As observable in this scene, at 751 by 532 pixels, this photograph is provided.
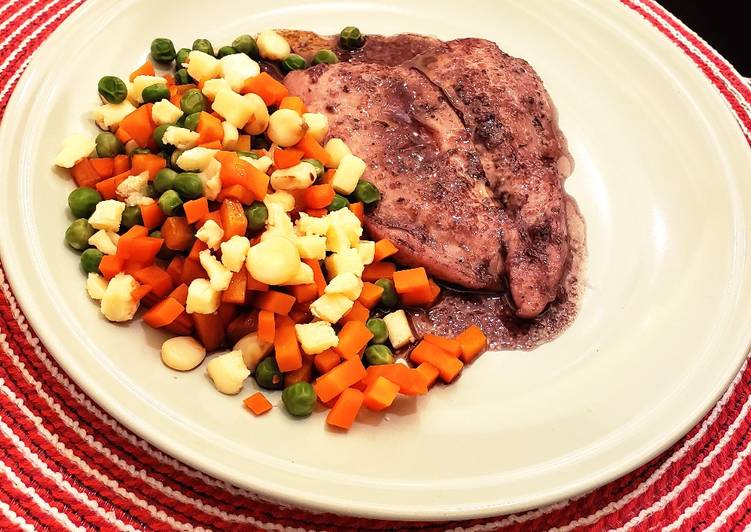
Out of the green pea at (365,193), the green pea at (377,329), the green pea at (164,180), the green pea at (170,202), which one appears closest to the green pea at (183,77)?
the green pea at (164,180)

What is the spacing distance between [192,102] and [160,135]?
23cm

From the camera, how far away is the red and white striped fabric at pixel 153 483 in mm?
2338

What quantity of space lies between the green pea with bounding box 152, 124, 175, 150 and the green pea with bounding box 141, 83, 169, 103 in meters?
0.20

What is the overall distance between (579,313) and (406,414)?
1039 millimetres

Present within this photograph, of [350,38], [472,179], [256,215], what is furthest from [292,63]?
[256,215]

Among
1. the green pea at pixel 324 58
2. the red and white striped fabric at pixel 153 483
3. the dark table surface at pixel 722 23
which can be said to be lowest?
the red and white striped fabric at pixel 153 483

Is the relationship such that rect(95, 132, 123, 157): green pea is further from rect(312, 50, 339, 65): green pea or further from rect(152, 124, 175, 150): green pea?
rect(312, 50, 339, 65): green pea

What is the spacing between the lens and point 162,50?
3488mm

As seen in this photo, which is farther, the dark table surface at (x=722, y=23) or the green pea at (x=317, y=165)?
the dark table surface at (x=722, y=23)

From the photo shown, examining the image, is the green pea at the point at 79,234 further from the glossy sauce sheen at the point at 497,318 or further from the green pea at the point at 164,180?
the glossy sauce sheen at the point at 497,318

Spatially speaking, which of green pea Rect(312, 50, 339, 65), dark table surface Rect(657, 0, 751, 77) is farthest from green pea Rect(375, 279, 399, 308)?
dark table surface Rect(657, 0, 751, 77)

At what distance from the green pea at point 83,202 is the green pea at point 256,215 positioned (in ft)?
2.14

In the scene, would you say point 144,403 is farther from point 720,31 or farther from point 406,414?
point 720,31

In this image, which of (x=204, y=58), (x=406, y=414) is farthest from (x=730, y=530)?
(x=204, y=58)
